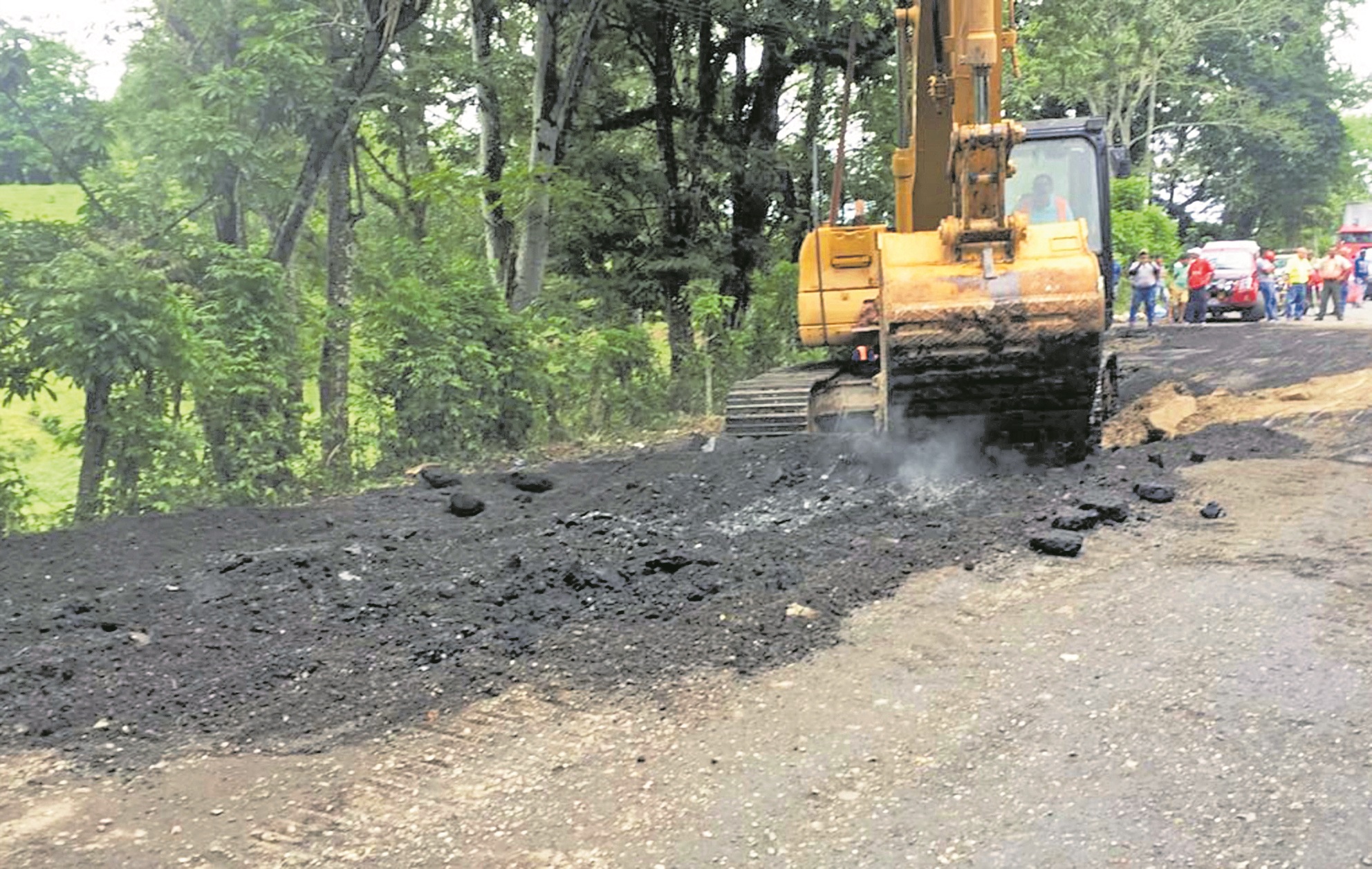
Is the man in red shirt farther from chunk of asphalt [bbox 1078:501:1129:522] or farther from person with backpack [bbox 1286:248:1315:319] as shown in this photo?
chunk of asphalt [bbox 1078:501:1129:522]

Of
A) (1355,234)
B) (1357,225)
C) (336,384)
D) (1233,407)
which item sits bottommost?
(1233,407)

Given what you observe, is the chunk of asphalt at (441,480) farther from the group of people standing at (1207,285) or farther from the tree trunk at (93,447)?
the group of people standing at (1207,285)

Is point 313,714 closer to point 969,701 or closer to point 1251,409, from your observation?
point 969,701

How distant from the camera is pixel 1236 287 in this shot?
24.7m

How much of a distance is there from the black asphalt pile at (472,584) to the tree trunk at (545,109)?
19.9 ft

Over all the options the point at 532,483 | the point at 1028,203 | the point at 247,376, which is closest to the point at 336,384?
the point at 247,376

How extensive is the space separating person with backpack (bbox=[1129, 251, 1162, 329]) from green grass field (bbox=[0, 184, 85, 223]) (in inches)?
735

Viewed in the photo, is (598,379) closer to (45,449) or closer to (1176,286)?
(45,449)

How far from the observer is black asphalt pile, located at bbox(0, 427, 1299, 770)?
448 centimetres

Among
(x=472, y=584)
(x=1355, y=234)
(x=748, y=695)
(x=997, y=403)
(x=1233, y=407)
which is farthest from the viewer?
(x=1355, y=234)

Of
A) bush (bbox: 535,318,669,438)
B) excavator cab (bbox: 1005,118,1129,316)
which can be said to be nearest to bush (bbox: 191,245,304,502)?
bush (bbox: 535,318,669,438)

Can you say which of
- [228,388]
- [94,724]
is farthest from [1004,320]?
[228,388]

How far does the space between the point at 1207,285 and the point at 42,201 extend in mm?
21318

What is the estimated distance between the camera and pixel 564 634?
5.06 m
